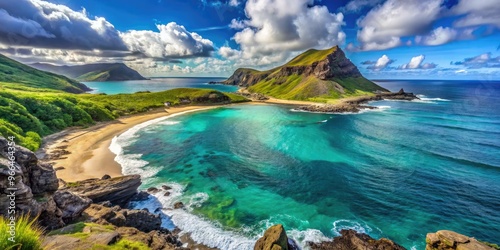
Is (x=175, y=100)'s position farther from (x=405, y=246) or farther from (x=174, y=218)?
(x=405, y=246)

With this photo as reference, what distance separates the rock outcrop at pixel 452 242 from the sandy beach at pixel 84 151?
1648 inches

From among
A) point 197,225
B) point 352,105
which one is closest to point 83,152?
point 197,225

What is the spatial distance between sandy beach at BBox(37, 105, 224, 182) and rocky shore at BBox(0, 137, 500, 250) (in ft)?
38.8

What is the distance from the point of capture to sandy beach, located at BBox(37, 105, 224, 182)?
122 ft

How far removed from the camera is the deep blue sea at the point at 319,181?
85.4ft

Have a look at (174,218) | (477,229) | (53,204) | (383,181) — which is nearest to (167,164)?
(174,218)

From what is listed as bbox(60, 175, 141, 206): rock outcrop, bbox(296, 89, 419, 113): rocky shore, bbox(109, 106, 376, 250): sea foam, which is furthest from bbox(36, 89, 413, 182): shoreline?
bbox(296, 89, 419, 113): rocky shore

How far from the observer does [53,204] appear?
59.2 feet

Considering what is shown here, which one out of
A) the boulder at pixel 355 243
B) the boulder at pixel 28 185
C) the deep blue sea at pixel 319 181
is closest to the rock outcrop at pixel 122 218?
the boulder at pixel 28 185

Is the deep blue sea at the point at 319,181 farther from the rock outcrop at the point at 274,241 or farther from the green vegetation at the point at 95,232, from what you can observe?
the green vegetation at the point at 95,232

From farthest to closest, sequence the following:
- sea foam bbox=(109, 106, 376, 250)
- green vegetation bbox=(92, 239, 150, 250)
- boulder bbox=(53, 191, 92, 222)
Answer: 1. sea foam bbox=(109, 106, 376, 250)
2. boulder bbox=(53, 191, 92, 222)
3. green vegetation bbox=(92, 239, 150, 250)

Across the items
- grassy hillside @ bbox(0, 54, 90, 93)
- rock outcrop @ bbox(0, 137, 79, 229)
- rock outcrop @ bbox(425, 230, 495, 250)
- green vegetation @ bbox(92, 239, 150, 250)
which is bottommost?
rock outcrop @ bbox(425, 230, 495, 250)

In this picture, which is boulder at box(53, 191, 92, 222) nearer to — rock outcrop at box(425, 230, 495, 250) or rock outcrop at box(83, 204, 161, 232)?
rock outcrop at box(83, 204, 161, 232)

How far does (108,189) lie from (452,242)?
3455 cm
